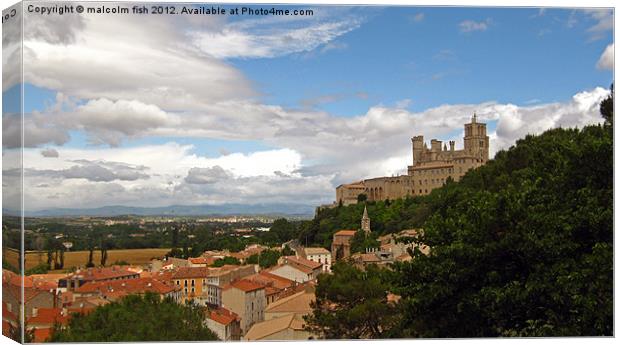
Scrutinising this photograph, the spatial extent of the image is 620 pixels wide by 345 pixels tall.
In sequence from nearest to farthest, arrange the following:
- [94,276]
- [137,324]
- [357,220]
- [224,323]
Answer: [137,324], [224,323], [94,276], [357,220]

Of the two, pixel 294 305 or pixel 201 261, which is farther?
pixel 201 261

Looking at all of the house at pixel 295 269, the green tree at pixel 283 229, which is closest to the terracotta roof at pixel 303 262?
the house at pixel 295 269

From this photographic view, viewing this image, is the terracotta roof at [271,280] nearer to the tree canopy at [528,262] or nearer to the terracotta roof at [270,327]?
the terracotta roof at [270,327]

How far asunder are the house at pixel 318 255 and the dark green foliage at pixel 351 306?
13.6 inches

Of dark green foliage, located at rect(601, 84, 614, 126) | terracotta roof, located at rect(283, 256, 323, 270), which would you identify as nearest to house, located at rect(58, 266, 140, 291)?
terracotta roof, located at rect(283, 256, 323, 270)

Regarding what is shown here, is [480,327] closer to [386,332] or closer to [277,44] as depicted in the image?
[386,332]

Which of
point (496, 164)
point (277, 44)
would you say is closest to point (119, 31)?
point (277, 44)

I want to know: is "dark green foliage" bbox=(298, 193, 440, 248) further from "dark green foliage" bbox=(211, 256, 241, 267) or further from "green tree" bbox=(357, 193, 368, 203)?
"dark green foliage" bbox=(211, 256, 241, 267)

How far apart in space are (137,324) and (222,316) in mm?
1087

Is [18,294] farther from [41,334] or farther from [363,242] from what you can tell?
[363,242]

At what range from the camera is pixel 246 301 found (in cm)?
890

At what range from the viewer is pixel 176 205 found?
8812 mm

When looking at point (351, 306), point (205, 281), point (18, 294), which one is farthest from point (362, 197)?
point (18, 294)

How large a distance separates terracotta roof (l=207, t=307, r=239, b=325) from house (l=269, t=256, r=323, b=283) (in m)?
1.26
